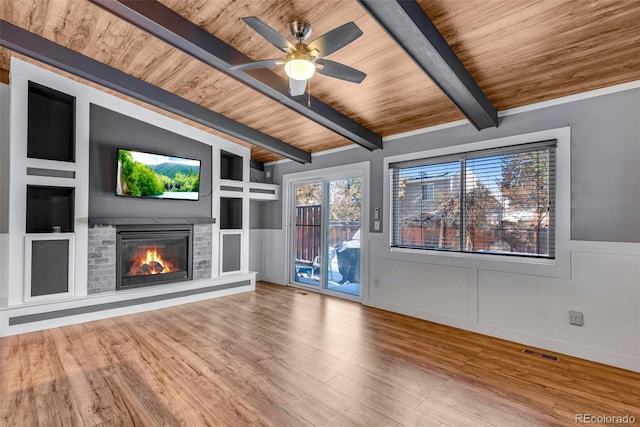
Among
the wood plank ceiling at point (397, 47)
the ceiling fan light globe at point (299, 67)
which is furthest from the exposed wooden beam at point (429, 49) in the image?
A: the ceiling fan light globe at point (299, 67)

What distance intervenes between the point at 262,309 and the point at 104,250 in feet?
7.53

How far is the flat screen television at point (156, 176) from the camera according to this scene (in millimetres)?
4277

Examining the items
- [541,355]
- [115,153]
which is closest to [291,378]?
[541,355]

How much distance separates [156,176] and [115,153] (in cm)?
58

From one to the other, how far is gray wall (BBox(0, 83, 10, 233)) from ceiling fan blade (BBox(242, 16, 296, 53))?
12.8ft

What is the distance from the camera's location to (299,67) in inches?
95.4

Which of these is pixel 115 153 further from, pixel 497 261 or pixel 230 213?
pixel 497 261

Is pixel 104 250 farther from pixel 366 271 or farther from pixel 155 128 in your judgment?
pixel 366 271

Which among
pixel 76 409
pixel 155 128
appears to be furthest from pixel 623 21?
pixel 155 128

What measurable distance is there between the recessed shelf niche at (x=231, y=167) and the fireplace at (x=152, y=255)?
1.37m

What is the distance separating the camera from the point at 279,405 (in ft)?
7.32

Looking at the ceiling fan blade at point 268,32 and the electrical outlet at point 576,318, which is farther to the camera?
the electrical outlet at point 576,318

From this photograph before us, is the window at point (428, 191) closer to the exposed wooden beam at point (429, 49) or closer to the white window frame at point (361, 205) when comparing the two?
the white window frame at point (361, 205)

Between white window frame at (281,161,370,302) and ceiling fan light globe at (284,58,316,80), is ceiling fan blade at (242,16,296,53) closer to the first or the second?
ceiling fan light globe at (284,58,316,80)
